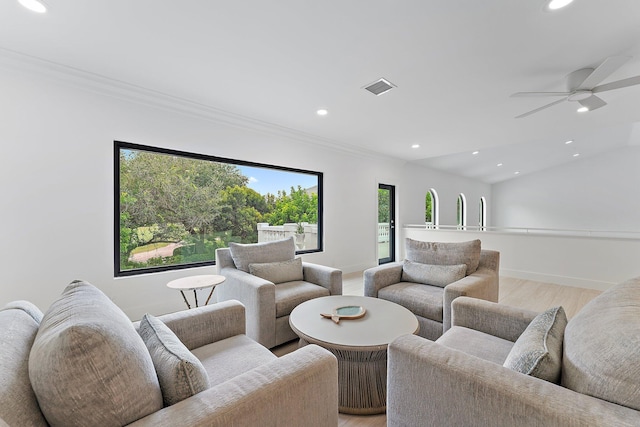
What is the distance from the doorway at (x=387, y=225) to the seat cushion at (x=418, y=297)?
3458 millimetres

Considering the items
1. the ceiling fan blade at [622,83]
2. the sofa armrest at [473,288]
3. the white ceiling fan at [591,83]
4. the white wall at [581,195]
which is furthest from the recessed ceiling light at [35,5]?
the white wall at [581,195]

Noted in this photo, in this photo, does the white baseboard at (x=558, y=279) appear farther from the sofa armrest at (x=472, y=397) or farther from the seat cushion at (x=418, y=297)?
the sofa armrest at (x=472, y=397)

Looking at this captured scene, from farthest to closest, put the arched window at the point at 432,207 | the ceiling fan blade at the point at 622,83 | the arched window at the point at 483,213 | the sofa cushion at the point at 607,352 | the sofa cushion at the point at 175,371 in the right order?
the arched window at the point at 483,213 < the arched window at the point at 432,207 < the ceiling fan blade at the point at 622,83 < the sofa cushion at the point at 175,371 < the sofa cushion at the point at 607,352

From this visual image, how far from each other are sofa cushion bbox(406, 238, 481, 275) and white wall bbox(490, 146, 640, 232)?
9109 mm

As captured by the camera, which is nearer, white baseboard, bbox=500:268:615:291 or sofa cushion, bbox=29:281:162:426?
sofa cushion, bbox=29:281:162:426

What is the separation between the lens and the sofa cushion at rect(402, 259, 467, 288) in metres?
2.51

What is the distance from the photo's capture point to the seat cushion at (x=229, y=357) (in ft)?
4.03

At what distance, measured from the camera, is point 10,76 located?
87.6 inches

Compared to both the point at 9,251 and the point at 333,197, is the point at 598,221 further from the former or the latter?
the point at 9,251

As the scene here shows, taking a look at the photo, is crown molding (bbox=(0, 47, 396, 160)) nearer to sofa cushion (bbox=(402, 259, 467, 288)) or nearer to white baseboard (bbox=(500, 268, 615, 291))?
sofa cushion (bbox=(402, 259, 467, 288))

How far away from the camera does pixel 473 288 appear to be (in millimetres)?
2146

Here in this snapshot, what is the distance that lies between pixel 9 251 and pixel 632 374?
12.1 feet

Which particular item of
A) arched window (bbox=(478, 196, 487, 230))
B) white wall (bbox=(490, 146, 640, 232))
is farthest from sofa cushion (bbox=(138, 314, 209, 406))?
white wall (bbox=(490, 146, 640, 232))

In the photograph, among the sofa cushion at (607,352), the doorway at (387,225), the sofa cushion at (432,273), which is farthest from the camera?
the doorway at (387,225)
